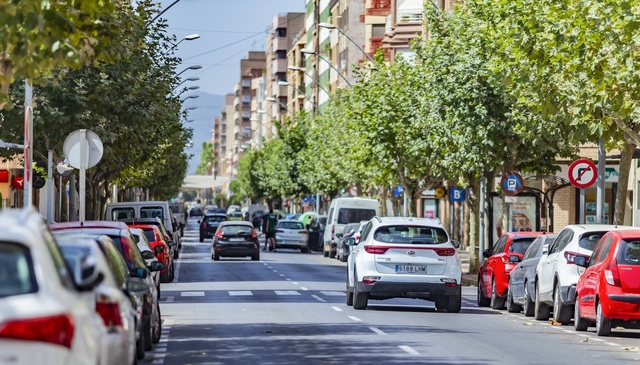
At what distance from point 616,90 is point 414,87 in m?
25.6

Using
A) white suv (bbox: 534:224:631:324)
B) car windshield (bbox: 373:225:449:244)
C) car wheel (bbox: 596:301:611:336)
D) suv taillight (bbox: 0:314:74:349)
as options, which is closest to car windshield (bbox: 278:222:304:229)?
car windshield (bbox: 373:225:449:244)

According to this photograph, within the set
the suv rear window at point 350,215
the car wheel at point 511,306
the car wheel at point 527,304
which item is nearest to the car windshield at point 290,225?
the suv rear window at point 350,215

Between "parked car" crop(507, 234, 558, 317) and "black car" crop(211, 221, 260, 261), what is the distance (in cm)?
3058

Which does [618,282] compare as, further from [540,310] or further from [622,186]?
[622,186]

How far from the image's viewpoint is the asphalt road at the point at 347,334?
17750 mm

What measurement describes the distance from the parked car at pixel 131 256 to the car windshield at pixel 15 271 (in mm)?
7567

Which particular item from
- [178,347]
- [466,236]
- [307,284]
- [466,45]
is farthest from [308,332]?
[466,236]

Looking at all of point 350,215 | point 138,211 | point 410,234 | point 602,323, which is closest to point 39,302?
point 602,323

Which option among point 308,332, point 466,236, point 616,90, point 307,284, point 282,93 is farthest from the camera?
point 282,93

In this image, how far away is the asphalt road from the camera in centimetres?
1775

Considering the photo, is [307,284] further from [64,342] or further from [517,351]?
[64,342]

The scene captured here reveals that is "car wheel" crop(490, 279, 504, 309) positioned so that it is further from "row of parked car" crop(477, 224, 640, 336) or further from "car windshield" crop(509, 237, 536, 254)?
"car windshield" crop(509, 237, 536, 254)

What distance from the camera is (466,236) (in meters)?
77.4

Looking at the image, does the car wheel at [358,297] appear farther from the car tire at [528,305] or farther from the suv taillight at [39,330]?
the suv taillight at [39,330]
